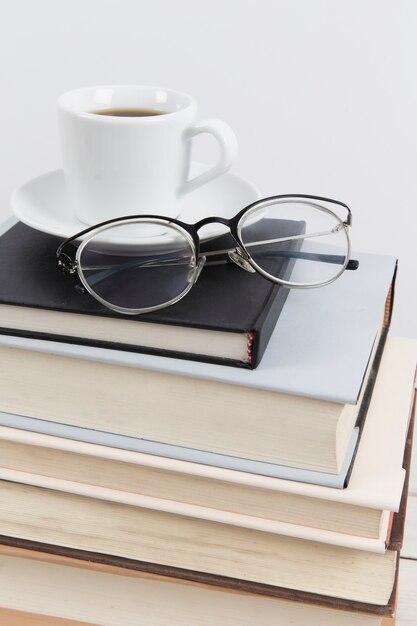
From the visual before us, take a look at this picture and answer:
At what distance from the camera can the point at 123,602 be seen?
0.58 metres

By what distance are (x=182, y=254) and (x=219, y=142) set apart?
89 mm

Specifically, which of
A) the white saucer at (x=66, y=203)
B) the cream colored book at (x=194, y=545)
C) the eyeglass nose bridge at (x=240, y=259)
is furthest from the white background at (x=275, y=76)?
the cream colored book at (x=194, y=545)

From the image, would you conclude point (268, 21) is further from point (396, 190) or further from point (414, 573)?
point (414, 573)

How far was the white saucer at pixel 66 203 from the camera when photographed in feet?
1.81

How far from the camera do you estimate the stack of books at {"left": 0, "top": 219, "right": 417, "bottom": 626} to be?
1.60 ft

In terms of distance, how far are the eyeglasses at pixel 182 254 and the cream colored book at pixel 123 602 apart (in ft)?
0.65

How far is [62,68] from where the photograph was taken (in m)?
0.97

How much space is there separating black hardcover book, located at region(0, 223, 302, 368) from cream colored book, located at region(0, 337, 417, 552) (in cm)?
7

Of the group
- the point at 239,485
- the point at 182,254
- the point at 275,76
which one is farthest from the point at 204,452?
the point at 275,76

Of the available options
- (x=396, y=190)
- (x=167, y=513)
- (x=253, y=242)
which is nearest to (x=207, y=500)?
(x=167, y=513)

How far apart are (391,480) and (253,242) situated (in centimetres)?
19

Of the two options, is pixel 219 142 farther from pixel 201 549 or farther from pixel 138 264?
pixel 201 549

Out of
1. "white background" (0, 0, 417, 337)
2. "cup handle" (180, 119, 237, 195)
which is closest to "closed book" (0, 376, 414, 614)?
"cup handle" (180, 119, 237, 195)

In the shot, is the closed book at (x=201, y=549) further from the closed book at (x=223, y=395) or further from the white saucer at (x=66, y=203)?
the white saucer at (x=66, y=203)
